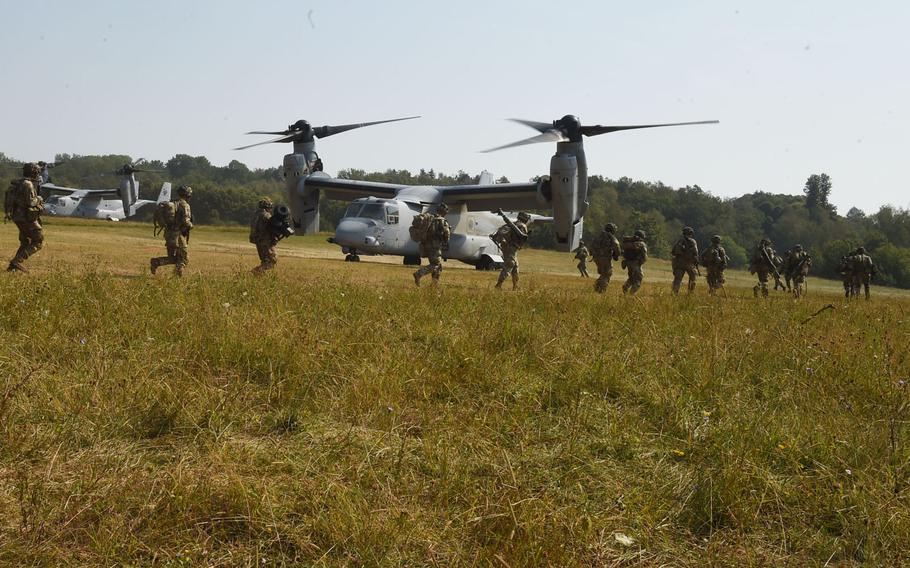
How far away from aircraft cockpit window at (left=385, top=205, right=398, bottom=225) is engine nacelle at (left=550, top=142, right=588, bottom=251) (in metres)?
6.89

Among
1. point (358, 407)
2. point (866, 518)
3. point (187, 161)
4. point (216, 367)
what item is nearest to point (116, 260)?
point (216, 367)

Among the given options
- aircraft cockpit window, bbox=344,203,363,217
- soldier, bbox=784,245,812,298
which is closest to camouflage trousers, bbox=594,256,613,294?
soldier, bbox=784,245,812,298

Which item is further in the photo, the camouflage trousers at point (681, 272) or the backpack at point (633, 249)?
the camouflage trousers at point (681, 272)

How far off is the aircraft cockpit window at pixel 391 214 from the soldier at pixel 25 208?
47.8ft

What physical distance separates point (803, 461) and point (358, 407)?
2789 mm

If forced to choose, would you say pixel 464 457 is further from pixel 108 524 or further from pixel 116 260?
pixel 116 260

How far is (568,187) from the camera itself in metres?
21.3

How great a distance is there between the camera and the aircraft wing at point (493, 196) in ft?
90.2

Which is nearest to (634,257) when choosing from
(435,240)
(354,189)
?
(435,240)

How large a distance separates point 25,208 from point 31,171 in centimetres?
65

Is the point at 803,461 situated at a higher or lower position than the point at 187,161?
lower

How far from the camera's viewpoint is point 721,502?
359cm

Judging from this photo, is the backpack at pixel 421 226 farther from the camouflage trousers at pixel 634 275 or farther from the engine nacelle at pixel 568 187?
the engine nacelle at pixel 568 187

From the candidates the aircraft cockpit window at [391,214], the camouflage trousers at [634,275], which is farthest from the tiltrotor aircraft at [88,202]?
the camouflage trousers at [634,275]
